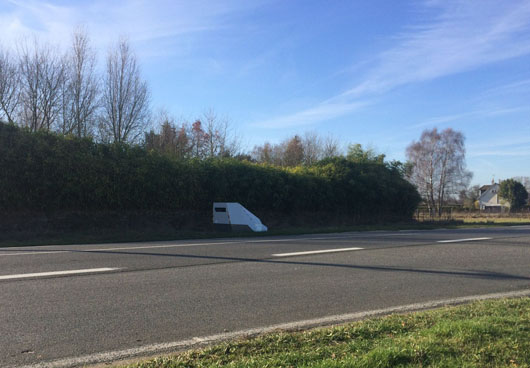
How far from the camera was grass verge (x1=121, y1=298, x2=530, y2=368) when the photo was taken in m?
3.89

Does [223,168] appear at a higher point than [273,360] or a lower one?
higher

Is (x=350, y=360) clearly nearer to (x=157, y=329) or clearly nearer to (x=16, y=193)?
(x=157, y=329)

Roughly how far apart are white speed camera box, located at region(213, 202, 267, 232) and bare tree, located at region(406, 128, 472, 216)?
42552 millimetres

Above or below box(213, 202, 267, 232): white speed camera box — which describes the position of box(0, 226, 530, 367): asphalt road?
below

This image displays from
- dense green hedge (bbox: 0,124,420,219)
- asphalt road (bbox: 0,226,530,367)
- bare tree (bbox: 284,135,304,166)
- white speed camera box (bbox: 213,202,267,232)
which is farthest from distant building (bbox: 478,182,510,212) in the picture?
asphalt road (bbox: 0,226,530,367)

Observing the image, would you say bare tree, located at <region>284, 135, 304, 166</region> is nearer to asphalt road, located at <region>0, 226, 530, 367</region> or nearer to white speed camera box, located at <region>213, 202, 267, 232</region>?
white speed camera box, located at <region>213, 202, 267, 232</region>

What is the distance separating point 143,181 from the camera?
1933 cm

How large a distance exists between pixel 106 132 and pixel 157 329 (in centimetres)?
2342

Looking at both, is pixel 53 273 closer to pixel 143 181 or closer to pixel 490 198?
pixel 143 181

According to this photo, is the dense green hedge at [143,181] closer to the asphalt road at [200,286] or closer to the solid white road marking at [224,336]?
the asphalt road at [200,286]

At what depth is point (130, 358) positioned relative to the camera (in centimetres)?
425

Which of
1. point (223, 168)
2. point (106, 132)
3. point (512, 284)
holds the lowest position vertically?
point (512, 284)

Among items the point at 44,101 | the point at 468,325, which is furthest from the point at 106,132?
the point at 468,325

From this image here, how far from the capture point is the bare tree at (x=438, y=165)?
184ft
